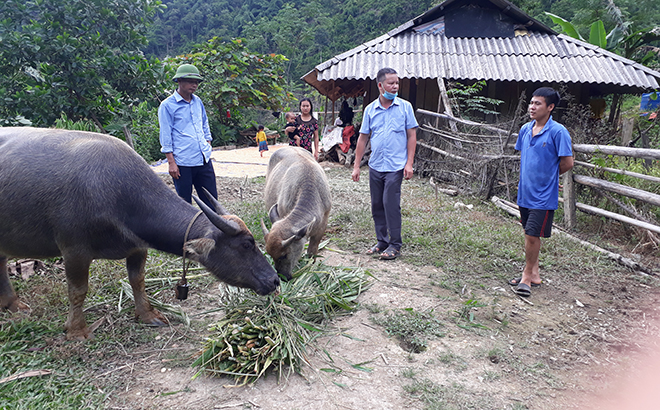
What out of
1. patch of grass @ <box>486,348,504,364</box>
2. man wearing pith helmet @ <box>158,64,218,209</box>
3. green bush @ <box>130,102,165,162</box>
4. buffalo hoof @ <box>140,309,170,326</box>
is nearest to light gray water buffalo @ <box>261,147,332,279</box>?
man wearing pith helmet @ <box>158,64,218,209</box>

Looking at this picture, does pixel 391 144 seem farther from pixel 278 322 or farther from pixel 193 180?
pixel 278 322

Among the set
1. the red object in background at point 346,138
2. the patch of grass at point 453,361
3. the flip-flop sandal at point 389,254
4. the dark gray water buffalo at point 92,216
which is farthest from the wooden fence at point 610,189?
the red object in background at point 346,138

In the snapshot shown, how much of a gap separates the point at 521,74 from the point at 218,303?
1044 cm

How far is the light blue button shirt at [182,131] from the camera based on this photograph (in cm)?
449

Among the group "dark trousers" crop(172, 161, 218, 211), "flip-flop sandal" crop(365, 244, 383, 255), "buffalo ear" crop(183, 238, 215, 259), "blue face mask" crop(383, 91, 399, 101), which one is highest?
"blue face mask" crop(383, 91, 399, 101)

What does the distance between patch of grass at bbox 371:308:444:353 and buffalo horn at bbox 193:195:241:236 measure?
A: 1431 mm

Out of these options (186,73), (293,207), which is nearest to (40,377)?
(293,207)

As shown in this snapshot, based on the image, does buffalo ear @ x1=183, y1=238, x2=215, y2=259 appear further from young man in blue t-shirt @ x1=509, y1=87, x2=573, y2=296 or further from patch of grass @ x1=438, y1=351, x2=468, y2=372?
young man in blue t-shirt @ x1=509, y1=87, x2=573, y2=296

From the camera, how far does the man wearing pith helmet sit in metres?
4.48

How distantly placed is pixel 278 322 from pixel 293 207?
1.52 meters

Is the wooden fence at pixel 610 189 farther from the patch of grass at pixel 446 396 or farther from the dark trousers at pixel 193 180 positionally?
the dark trousers at pixel 193 180

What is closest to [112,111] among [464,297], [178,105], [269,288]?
[178,105]

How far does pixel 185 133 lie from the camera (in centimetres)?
458

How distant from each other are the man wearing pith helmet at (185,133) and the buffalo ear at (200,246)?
68.2 inches
